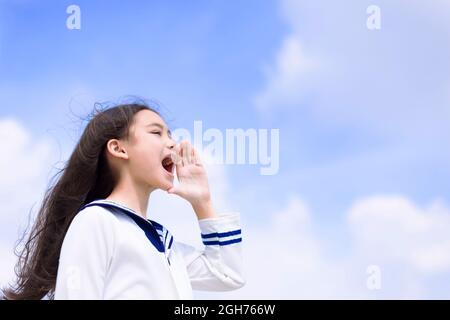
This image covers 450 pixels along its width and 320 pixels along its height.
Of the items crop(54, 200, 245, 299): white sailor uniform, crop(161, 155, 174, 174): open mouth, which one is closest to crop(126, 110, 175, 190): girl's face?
crop(161, 155, 174, 174): open mouth

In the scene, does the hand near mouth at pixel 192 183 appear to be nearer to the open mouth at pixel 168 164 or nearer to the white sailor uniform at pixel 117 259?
the open mouth at pixel 168 164

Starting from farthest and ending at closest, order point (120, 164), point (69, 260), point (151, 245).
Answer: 1. point (120, 164)
2. point (151, 245)
3. point (69, 260)

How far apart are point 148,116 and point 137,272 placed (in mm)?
527

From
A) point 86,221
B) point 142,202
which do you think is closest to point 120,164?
point 142,202

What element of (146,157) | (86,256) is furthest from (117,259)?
(146,157)

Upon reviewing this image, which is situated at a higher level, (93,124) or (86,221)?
(93,124)

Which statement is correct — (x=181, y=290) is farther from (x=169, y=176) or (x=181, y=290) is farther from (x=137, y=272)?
(x=169, y=176)

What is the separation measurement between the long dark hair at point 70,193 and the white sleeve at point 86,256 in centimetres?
26

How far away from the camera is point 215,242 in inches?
92.1

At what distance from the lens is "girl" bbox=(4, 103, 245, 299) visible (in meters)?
2.01

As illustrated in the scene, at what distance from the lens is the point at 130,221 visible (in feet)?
6.93

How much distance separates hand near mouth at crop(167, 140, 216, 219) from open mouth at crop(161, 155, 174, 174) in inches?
1.1

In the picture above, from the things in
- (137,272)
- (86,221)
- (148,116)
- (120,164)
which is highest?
(148,116)

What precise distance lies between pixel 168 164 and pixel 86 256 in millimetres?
456
